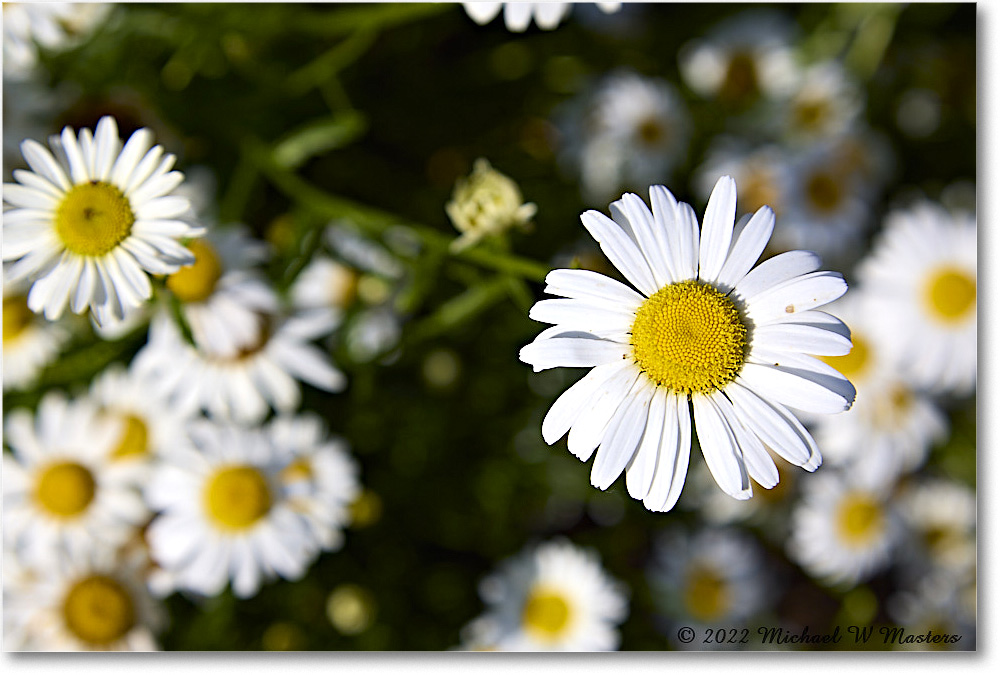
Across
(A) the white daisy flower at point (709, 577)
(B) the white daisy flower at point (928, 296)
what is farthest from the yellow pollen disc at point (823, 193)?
(A) the white daisy flower at point (709, 577)

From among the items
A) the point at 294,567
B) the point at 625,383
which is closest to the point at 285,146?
the point at 294,567

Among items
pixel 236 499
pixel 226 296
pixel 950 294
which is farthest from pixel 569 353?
pixel 950 294

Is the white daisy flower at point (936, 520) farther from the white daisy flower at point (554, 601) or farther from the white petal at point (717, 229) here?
the white petal at point (717, 229)

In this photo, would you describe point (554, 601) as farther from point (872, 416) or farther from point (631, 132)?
point (631, 132)

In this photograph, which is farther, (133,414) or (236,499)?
(133,414)

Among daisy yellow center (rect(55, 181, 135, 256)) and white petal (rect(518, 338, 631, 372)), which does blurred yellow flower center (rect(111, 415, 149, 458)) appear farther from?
white petal (rect(518, 338, 631, 372))

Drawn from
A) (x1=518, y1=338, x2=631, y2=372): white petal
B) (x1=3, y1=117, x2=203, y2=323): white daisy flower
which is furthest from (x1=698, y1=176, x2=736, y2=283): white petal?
(x1=3, y1=117, x2=203, y2=323): white daisy flower
